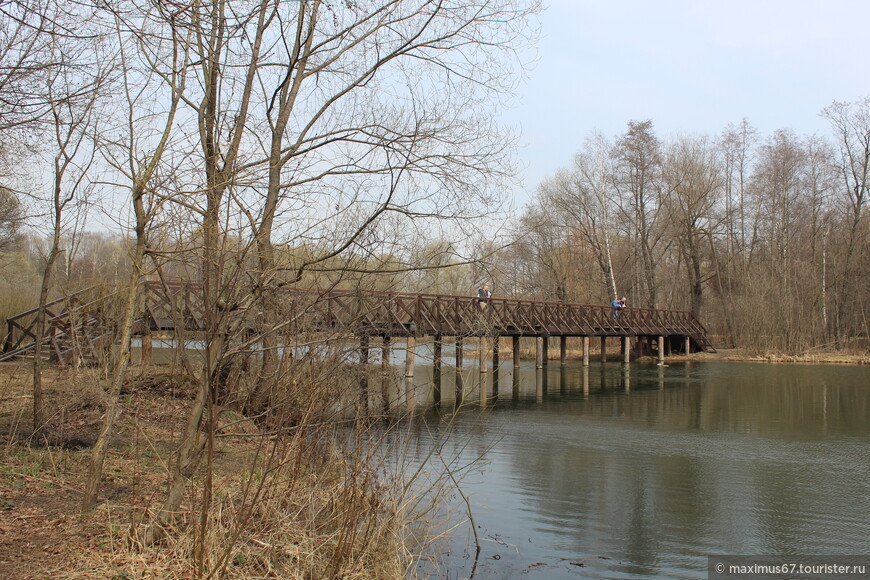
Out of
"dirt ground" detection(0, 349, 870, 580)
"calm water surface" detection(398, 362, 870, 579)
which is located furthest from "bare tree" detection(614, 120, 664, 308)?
"dirt ground" detection(0, 349, 870, 580)

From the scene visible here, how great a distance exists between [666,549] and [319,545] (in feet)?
12.1

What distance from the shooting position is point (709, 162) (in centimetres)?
3850

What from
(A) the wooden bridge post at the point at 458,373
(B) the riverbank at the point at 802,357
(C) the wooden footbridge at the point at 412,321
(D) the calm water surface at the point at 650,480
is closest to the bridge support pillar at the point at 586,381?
(C) the wooden footbridge at the point at 412,321

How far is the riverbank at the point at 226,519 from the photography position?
406cm

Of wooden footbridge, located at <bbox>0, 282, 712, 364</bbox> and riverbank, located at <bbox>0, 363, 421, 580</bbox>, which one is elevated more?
wooden footbridge, located at <bbox>0, 282, 712, 364</bbox>

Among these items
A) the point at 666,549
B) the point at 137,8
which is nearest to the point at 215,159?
the point at 137,8

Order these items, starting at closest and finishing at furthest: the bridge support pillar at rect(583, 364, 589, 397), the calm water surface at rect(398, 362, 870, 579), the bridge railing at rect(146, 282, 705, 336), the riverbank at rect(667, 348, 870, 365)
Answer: the calm water surface at rect(398, 362, 870, 579)
the bridge railing at rect(146, 282, 705, 336)
the bridge support pillar at rect(583, 364, 589, 397)
the riverbank at rect(667, 348, 870, 365)

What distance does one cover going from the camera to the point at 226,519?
4609 mm

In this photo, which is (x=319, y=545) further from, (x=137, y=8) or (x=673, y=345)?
(x=673, y=345)

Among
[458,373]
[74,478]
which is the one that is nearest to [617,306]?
[458,373]

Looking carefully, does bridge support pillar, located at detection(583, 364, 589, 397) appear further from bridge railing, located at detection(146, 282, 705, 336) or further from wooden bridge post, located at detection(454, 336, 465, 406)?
wooden bridge post, located at detection(454, 336, 465, 406)

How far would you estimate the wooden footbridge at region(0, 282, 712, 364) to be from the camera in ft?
24.0

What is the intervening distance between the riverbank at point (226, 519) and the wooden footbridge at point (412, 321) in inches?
37.5

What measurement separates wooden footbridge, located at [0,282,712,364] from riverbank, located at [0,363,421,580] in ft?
3.13
